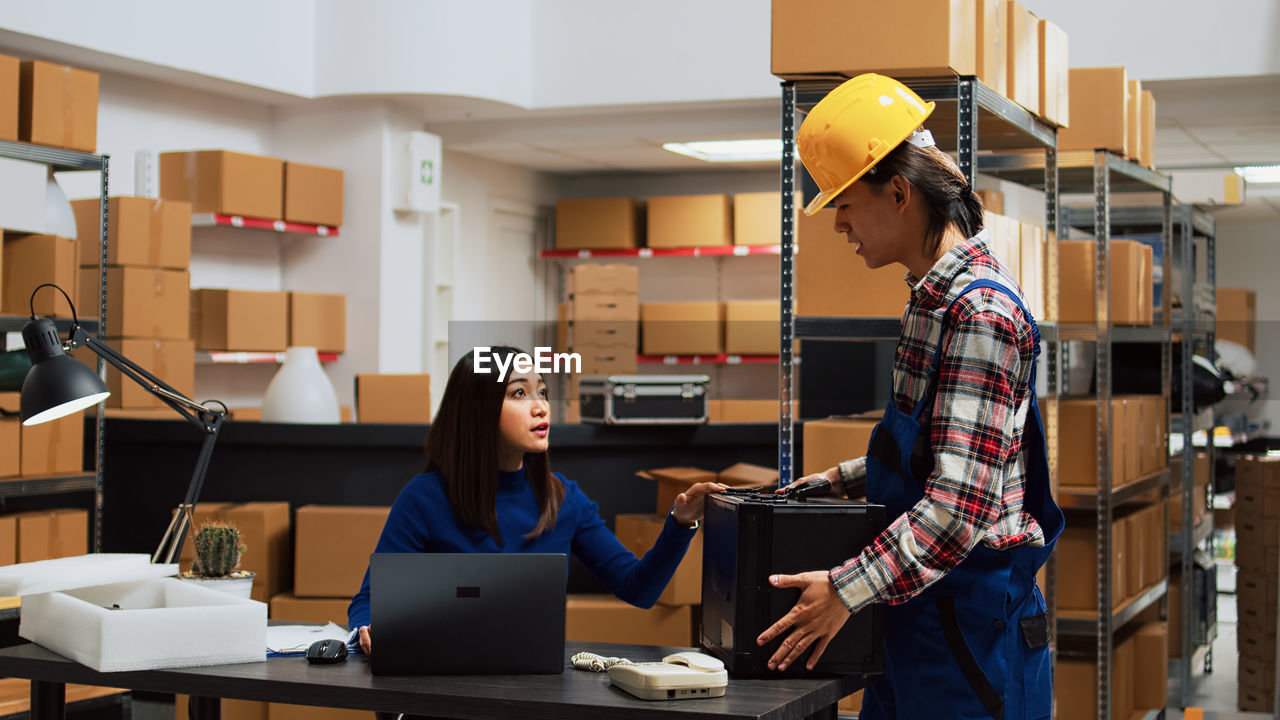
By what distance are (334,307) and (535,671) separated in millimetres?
5184

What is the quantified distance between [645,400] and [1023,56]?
1.81 m

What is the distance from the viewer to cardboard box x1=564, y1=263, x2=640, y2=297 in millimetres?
8219

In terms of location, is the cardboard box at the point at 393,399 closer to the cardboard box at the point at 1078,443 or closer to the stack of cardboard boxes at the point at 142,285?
the stack of cardboard boxes at the point at 142,285

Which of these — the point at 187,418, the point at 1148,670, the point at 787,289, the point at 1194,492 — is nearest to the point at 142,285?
the point at 187,418

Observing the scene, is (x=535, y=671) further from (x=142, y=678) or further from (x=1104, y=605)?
(x=1104, y=605)

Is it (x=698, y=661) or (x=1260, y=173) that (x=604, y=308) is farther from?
(x=698, y=661)

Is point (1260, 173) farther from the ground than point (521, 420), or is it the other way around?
point (1260, 173)

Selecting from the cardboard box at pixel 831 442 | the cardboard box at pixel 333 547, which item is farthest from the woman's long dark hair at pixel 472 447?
the cardboard box at pixel 333 547

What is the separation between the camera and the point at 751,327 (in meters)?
8.39

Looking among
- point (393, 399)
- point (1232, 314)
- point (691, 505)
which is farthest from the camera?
point (1232, 314)

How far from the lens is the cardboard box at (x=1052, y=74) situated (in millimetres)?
3307

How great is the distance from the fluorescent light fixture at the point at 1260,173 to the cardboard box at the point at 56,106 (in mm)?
7629

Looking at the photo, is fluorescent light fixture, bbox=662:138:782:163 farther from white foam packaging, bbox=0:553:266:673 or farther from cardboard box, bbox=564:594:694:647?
white foam packaging, bbox=0:553:266:673

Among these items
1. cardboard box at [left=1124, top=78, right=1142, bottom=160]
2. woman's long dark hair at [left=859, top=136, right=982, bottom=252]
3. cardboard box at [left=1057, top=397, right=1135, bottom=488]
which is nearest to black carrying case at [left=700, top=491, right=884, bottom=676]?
woman's long dark hair at [left=859, top=136, right=982, bottom=252]
